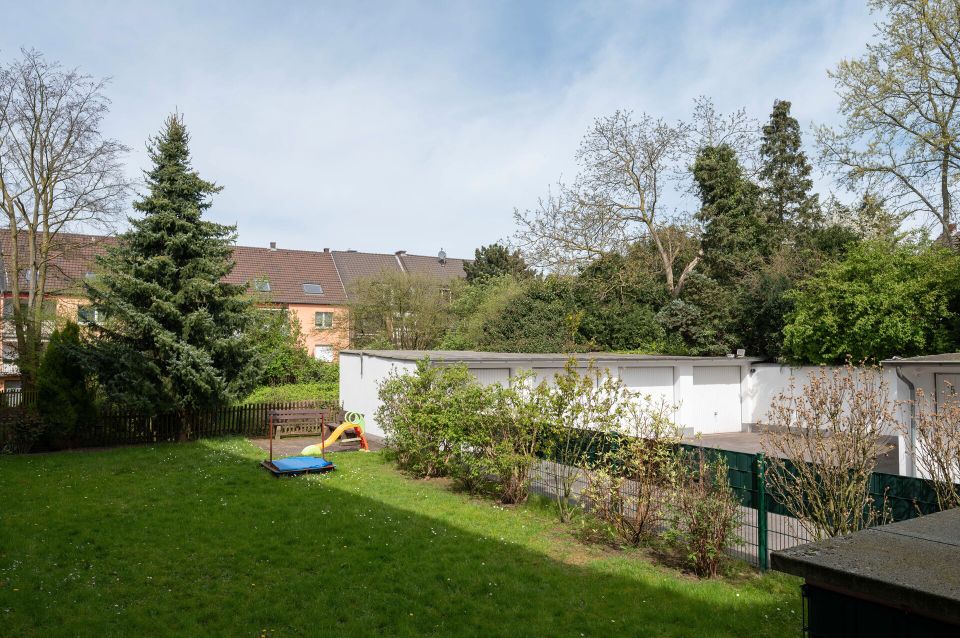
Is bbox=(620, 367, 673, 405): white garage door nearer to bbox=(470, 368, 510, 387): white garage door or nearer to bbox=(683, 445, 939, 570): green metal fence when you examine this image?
bbox=(470, 368, 510, 387): white garage door

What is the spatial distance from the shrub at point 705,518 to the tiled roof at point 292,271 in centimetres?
3455

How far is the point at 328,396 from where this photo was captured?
959 inches

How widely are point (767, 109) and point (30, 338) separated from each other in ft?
122

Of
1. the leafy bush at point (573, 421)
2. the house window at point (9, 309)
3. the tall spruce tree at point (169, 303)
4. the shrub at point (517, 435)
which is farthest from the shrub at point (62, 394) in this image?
the leafy bush at point (573, 421)

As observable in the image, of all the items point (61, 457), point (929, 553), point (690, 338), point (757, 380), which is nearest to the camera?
point (929, 553)

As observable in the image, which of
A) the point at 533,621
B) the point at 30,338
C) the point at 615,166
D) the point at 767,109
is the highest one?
the point at 767,109

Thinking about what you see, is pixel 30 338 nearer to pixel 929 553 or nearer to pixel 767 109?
pixel 929 553

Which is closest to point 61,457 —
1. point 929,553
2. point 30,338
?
point 30,338

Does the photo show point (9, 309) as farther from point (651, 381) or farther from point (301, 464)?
point (651, 381)

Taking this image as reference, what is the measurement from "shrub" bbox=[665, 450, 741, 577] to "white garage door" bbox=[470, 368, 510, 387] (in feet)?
34.3

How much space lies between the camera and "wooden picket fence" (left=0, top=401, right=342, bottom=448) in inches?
630

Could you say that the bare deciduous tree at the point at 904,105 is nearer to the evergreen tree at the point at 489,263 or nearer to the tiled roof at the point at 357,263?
the evergreen tree at the point at 489,263

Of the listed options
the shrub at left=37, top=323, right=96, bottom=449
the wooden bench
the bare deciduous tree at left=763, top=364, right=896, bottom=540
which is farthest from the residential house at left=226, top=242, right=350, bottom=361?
the bare deciduous tree at left=763, top=364, right=896, bottom=540

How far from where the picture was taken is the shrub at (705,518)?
22.4 feet
